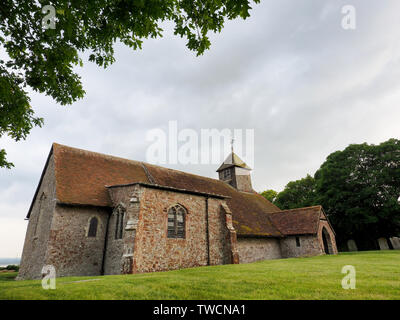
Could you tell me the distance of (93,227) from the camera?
14.7 meters

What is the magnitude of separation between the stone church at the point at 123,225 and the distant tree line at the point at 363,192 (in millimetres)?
12394

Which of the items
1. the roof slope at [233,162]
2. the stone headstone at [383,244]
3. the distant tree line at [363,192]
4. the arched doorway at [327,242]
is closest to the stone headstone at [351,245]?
the distant tree line at [363,192]

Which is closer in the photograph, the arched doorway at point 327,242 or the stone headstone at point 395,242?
the arched doorway at point 327,242

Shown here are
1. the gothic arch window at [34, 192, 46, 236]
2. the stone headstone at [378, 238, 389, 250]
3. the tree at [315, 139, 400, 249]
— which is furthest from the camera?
the stone headstone at [378, 238, 389, 250]

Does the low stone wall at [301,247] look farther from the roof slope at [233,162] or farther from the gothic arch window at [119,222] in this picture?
the gothic arch window at [119,222]

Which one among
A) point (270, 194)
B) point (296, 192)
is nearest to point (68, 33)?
point (296, 192)

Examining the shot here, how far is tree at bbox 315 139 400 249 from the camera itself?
29.1m

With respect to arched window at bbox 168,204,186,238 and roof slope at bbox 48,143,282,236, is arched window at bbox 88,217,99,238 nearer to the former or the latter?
roof slope at bbox 48,143,282,236

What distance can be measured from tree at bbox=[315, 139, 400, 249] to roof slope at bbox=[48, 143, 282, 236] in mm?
11506

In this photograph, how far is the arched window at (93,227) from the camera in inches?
572

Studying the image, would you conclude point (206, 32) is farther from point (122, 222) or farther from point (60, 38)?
point (122, 222)

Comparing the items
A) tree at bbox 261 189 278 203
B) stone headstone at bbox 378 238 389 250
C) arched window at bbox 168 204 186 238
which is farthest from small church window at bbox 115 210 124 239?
tree at bbox 261 189 278 203

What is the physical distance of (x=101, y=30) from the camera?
5.90 m
